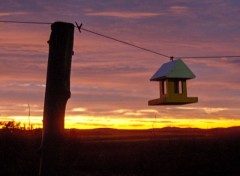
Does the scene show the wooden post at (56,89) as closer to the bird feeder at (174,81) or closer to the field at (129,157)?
the bird feeder at (174,81)

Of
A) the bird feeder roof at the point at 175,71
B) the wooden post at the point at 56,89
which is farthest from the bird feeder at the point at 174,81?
the wooden post at the point at 56,89

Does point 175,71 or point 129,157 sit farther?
point 129,157

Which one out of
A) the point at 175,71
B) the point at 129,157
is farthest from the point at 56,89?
the point at 129,157

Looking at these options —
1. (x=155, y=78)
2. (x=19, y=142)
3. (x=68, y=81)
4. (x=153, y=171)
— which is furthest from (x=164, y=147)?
(x=68, y=81)

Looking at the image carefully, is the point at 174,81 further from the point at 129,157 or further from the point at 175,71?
the point at 129,157

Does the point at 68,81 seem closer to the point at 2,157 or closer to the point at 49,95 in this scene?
the point at 49,95

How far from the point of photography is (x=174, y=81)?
8250 millimetres

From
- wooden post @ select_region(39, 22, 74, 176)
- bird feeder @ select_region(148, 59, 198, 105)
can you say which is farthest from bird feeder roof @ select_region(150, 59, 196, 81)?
wooden post @ select_region(39, 22, 74, 176)

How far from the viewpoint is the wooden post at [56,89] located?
5.16 meters

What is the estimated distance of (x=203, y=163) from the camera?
20203mm

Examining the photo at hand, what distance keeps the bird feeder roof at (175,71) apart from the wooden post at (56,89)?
291 cm

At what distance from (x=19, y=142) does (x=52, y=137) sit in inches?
481

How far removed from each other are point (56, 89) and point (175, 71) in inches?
126

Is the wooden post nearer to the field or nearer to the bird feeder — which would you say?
the bird feeder
